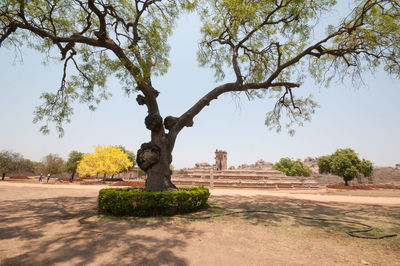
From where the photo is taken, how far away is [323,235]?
14.9 ft

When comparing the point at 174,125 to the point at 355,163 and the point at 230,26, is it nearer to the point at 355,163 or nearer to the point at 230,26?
the point at 230,26

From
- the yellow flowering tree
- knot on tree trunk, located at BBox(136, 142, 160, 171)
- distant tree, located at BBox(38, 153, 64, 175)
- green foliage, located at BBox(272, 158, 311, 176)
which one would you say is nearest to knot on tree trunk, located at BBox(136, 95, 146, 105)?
knot on tree trunk, located at BBox(136, 142, 160, 171)

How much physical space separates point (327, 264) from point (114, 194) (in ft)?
20.4

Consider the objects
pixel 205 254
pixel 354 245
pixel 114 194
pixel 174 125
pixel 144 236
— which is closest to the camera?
pixel 205 254

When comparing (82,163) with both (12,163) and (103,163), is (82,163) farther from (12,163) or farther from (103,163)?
(12,163)

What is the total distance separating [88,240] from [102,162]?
939 inches

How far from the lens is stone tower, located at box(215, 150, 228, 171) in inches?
1384

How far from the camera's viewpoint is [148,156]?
7727 millimetres

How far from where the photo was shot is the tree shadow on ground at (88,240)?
129 inches

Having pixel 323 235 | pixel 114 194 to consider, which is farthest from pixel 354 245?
pixel 114 194

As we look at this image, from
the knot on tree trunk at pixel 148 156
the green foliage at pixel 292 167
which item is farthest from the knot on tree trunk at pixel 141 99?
the green foliage at pixel 292 167

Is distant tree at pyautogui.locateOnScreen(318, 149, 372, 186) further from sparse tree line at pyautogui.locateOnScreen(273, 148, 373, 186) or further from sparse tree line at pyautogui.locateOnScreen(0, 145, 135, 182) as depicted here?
sparse tree line at pyautogui.locateOnScreen(0, 145, 135, 182)

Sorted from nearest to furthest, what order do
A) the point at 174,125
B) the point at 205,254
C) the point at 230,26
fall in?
1. the point at 205,254
2. the point at 174,125
3. the point at 230,26

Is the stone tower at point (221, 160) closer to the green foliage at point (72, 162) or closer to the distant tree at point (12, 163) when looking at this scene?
the green foliage at point (72, 162)
